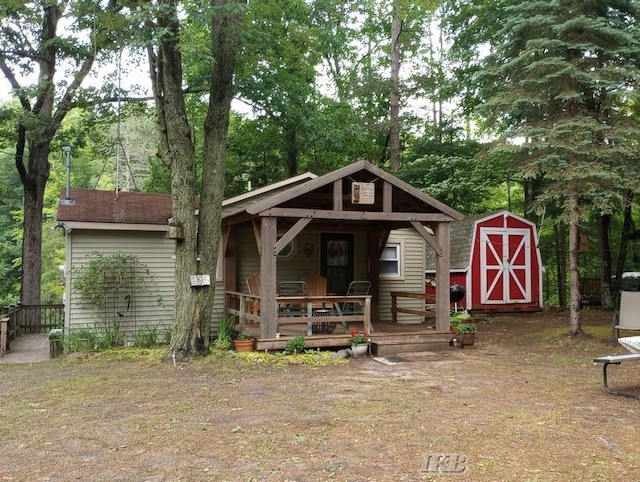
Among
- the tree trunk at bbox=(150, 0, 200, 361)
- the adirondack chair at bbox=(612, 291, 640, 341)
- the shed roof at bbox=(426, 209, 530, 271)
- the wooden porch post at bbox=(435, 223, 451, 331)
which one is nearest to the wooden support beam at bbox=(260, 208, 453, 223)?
the wooden porch post at bbox=(435, 223, 451, 331)

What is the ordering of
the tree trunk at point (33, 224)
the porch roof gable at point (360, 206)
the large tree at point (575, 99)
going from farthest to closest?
the tree trunk at point (33, 224) → the large tree at point (575, 99) → the porch roof gable at point (360, 206)

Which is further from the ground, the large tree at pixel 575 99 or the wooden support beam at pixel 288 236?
the large tree at pixel 575 99

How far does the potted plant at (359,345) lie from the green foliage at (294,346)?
0.87 m

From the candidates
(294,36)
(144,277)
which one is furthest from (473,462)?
(294,36)

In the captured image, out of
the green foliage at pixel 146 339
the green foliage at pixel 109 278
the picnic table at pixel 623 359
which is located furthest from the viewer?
the green foliage at pixel 146 339

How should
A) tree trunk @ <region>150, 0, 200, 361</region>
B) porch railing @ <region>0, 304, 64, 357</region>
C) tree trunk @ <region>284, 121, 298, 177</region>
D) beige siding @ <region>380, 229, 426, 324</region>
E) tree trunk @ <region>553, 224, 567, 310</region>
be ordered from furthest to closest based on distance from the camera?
1. tree trunk @ <region>553, 224, 567, 310</region>
2. tree trunk @ <region>284, 121, 298, 177</region>
3. beige siding @ <region>380, 229, 426, 324</region>
4. porch railing @ <region>0, 304, 64, 357</region>
5. tree trunk @ <region>150, 0, 200, 361</region>

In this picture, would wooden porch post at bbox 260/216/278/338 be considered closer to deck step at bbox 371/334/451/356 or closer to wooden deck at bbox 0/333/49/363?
deck step at bbox 371/334/451/356

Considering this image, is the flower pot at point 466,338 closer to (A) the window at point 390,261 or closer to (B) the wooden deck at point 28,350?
(A) the window at point 390,261

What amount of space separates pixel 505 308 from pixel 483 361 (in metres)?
8.56

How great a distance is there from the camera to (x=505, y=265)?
16.5 metres

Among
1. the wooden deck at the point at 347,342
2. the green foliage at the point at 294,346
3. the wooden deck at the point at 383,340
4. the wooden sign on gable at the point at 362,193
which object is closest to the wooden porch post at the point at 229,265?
the wooden deck at the point at 347,342

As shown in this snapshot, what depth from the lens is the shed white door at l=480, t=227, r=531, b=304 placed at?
16.3 metres

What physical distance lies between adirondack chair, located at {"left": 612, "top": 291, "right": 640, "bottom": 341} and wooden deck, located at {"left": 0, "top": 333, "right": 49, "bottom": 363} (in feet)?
33.1

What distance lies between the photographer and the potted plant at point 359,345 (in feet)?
30.2
